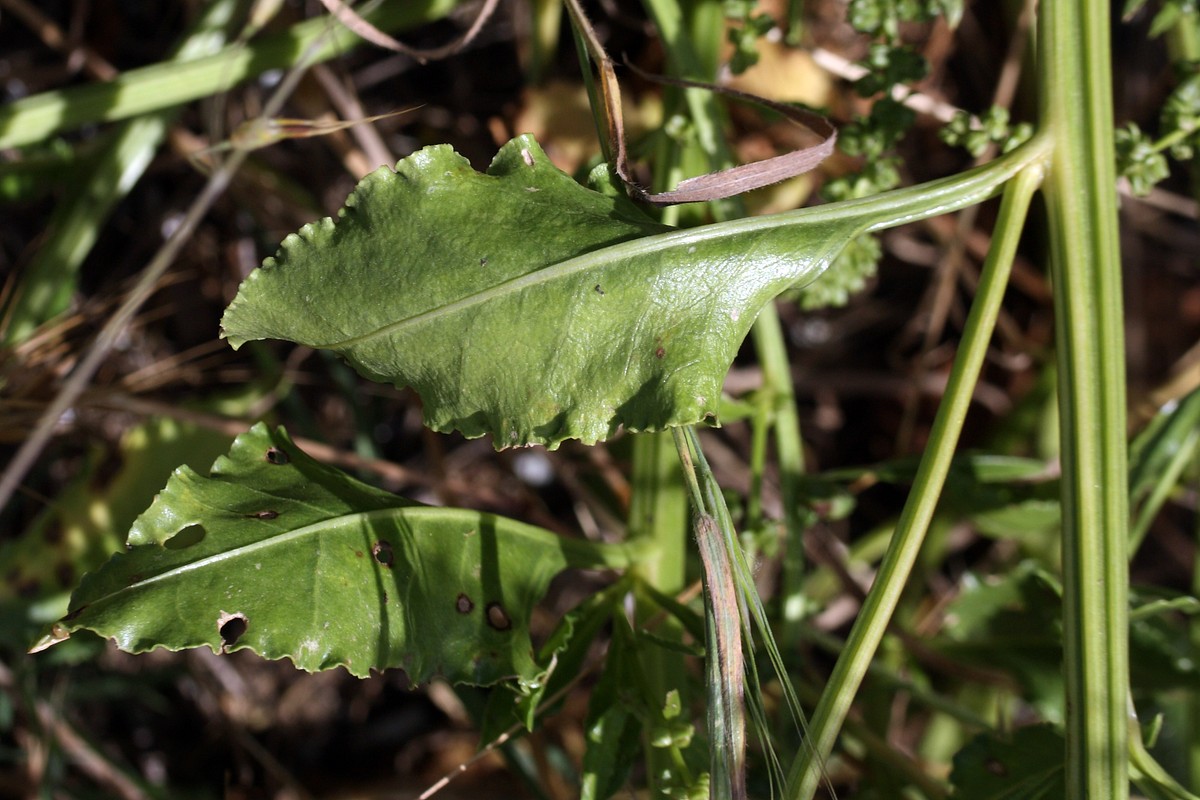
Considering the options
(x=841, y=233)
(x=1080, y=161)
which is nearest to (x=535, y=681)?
(x=841, y=233)

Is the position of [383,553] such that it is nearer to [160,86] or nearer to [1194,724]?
[160,86]

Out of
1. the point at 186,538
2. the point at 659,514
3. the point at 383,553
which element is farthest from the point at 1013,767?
the point at 186,538

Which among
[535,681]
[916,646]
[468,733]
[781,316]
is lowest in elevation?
[468,733]

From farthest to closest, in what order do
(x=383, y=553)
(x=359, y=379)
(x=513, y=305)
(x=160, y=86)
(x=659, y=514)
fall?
1. (x=359, y=379)
2. (x=160, y=86)
3. (x=659, y=514)
4. (x=383, y=553)
5. (x=513, y=305)

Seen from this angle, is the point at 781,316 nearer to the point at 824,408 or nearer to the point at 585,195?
the point at 824,408

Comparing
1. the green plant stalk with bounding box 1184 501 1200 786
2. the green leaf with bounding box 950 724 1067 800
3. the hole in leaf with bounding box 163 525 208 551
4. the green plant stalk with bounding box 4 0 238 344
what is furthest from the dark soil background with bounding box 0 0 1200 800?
the green leaf with bounding box 950 724 1067 800

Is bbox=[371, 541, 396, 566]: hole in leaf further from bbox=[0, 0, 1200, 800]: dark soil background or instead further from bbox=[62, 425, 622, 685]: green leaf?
bbox=[0, 0, 1200, 800]: dark soil background
